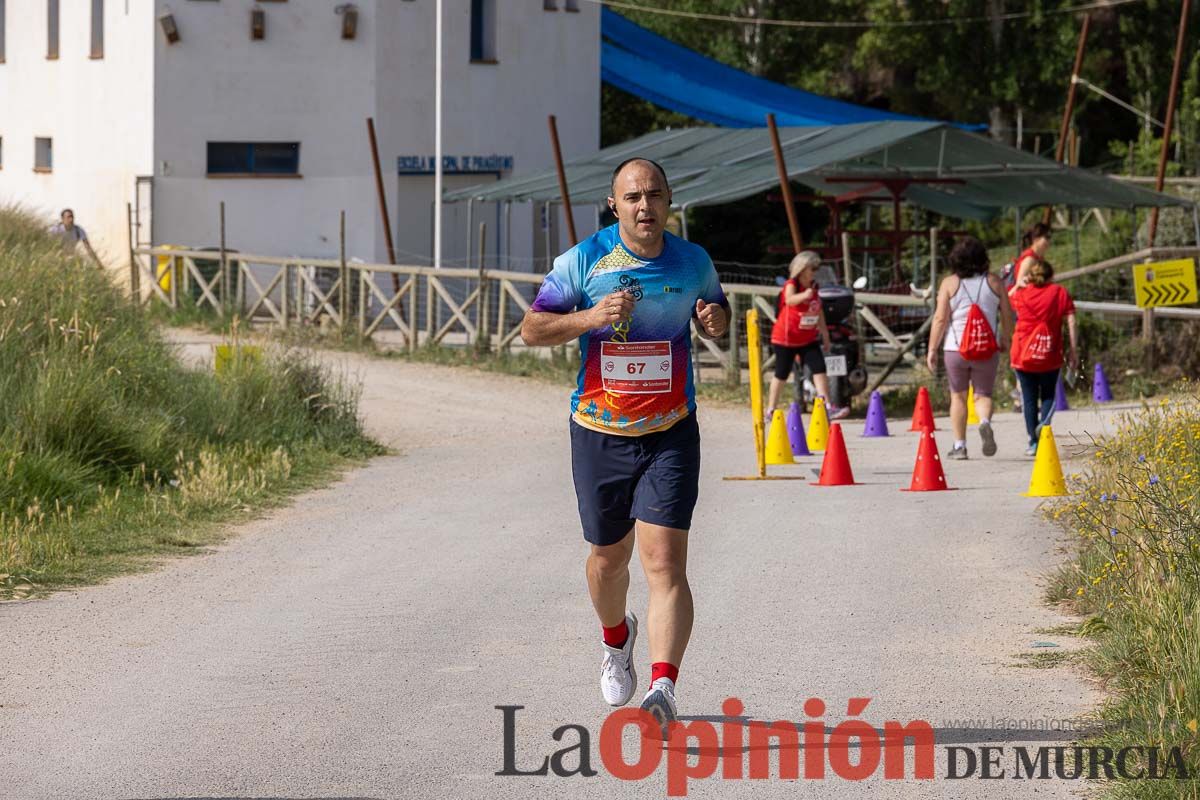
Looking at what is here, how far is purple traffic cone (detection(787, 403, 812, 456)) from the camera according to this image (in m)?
15.0

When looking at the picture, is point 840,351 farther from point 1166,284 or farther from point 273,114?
point 273,114

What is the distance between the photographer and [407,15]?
103ft

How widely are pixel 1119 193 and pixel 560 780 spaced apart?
20319 millimetres

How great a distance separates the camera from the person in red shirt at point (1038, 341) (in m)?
13.7

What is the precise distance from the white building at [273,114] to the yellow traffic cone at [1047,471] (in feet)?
67.9

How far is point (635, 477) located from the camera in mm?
6312

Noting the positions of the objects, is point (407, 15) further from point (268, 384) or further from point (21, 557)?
point (21, 557)

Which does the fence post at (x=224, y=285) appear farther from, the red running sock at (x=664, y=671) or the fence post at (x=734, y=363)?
the red running sock at (x=664, y=671)

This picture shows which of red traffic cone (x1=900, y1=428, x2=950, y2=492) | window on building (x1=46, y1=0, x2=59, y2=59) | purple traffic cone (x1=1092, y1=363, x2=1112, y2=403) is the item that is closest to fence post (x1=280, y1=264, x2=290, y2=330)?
window on building (x1=46, y1=0, x2=59, y2=59)

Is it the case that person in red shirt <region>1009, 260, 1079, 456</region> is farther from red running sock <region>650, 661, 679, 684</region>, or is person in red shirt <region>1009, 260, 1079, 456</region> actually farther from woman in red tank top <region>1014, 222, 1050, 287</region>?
red running sock <region>650, 661, 679, 684</region>

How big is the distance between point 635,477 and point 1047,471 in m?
6.27

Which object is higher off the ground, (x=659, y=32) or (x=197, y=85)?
(x=659, y=32)

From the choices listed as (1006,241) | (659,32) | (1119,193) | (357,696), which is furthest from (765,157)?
(659,32)

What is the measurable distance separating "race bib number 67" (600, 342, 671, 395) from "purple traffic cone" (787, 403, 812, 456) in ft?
28.8
